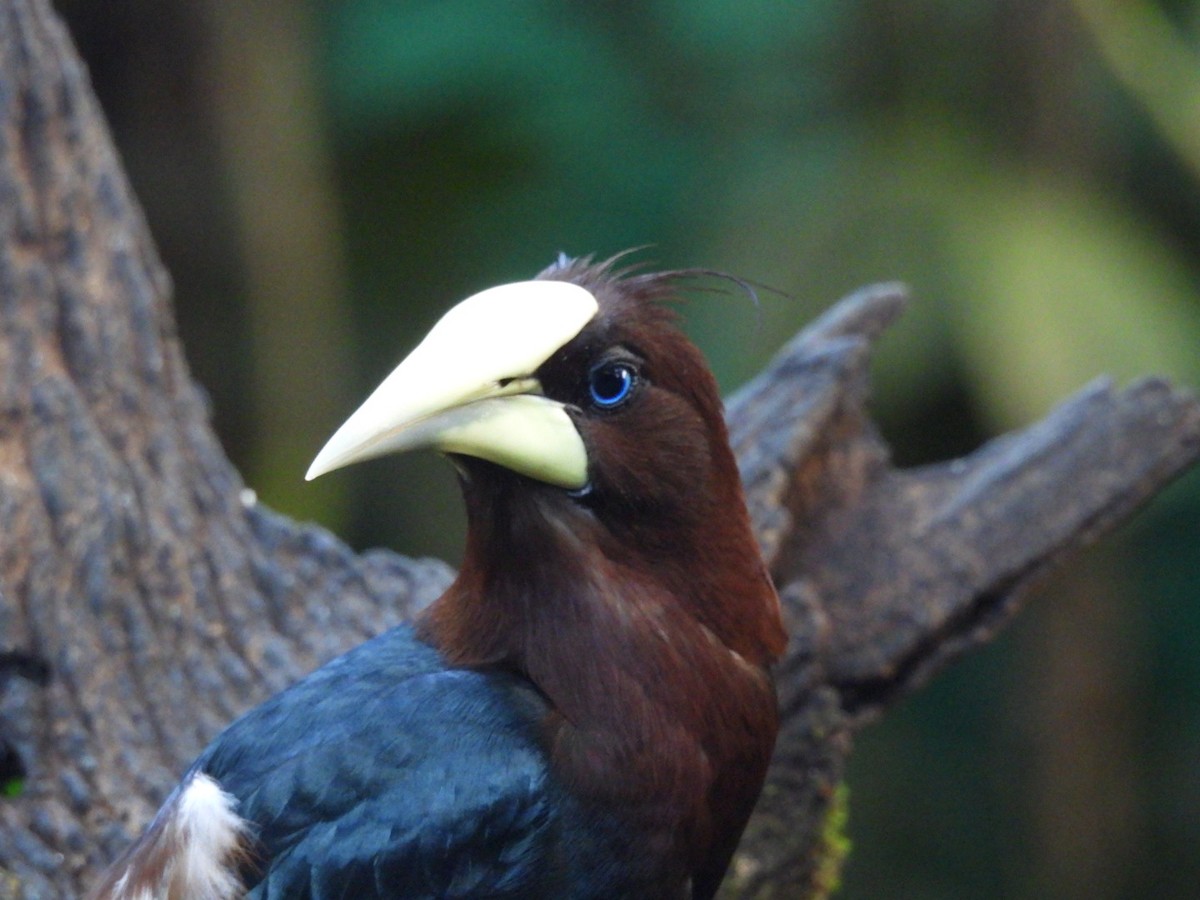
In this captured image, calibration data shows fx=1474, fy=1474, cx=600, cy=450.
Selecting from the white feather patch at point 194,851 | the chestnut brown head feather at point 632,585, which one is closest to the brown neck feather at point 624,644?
the chestnut brown head feather at point 632,585

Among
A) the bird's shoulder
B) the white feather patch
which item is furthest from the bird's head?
the white feather patch

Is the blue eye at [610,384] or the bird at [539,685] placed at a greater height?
the blue eye at [610,384]

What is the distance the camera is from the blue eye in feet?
5.13

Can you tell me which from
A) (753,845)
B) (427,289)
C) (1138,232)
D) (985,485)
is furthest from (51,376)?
(1138,232)

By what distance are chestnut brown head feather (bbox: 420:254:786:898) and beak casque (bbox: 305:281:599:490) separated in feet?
0.09

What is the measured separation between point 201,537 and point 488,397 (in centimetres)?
108

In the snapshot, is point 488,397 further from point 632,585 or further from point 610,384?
point 632,585

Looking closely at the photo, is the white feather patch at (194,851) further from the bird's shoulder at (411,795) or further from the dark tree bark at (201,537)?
the dark tree bark at (201,537)

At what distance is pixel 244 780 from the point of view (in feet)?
5.29

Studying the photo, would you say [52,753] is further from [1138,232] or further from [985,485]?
[1138,232]

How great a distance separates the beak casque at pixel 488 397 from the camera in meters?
1.42

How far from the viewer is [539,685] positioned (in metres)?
1.60

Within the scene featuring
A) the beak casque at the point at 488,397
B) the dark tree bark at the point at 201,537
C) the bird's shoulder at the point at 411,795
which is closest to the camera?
the beak casque at the point at 488,397

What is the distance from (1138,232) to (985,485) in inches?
79.6
